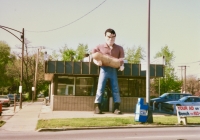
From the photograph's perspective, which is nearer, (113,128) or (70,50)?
(113,128)

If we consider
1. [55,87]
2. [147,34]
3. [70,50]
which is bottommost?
[55,87]

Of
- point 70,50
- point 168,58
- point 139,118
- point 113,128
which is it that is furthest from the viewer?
point 70,50

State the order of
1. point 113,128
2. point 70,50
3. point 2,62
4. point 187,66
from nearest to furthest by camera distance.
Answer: point 113,128 < point 70,50 < point 187,66 < point 2,62

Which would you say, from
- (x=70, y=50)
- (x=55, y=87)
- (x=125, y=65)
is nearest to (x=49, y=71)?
(x=55, y=87)

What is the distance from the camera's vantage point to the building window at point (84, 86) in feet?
83.7

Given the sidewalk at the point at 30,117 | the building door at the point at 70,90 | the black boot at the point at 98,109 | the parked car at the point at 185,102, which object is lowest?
the sidewalk at the point at 30,117

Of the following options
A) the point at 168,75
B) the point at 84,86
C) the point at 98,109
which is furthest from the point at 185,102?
the point at 168,75

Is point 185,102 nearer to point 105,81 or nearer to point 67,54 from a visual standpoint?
point 105,81

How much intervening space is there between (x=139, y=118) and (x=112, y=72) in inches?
313

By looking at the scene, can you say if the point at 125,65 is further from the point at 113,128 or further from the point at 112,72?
the point at 113,128

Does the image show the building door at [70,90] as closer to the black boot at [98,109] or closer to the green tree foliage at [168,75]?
the black boot at [98,109]

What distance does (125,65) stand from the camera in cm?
2498

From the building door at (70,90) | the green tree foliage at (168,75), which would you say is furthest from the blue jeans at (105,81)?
the green tree foliage at (168,75)

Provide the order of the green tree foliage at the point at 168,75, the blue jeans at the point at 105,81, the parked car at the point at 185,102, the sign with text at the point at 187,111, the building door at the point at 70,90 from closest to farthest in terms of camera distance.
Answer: the sign with text at the point at 187,111
the blue jeans at the point at 105,81
the parked car at the point at 185,102
the building door at the point at 70,90
the green tree foliage at the point at 168,75
